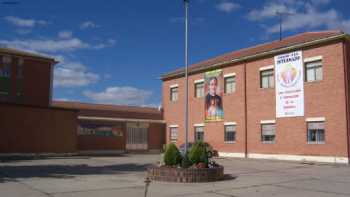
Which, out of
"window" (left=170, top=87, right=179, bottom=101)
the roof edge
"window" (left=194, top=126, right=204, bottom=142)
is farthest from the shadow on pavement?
"window" (left=170, top=87, right=179, bottom=101)

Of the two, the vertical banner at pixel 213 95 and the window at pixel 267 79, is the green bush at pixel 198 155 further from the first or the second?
the vertical banner at pixel 213 95

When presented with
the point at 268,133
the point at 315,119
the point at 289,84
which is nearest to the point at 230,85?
the point at 268,133

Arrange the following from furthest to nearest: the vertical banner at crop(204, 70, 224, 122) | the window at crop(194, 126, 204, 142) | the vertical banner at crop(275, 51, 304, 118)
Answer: the window at crop(194, 126, 204, 142) → the vertical banner at crop(204, 70, 224, 122) → the vertical banner at crop(275, 51, 304, 118)

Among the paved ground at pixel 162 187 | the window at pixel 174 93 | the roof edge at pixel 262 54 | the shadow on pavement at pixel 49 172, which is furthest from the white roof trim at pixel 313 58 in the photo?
the window at pixel 174 93

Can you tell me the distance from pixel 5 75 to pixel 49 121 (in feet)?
21.2

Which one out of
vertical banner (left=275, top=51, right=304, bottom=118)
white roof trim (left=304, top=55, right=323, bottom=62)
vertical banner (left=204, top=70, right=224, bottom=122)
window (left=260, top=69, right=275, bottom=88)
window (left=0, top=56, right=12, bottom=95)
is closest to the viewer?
white roof trim (left=304, top=55, right=323, bottom=62)

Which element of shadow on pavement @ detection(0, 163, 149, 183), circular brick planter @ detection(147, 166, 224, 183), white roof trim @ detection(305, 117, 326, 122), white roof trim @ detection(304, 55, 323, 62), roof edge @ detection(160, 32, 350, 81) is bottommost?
shadow on pavement @ detection(0, 163, 149, 183)

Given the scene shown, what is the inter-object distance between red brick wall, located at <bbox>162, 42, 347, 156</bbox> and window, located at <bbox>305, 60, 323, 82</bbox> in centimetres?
41

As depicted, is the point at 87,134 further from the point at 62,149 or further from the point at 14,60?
the point at 14,60

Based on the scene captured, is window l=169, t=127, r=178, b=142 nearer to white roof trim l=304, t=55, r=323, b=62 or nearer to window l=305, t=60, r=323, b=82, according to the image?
window l=305, t=60, r=323, b=82

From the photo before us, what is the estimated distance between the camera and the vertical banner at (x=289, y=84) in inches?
1129

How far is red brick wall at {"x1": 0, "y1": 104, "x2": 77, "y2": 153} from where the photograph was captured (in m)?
30.7

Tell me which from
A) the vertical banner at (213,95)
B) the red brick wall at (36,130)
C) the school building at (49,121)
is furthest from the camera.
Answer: the vertical banner at (213,95)

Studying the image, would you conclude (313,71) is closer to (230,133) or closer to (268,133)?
(268,133)
